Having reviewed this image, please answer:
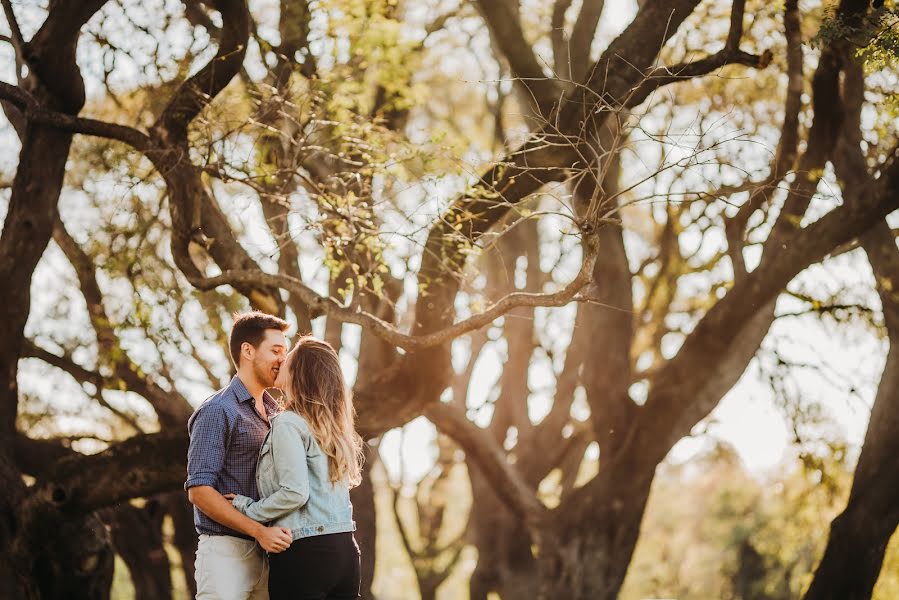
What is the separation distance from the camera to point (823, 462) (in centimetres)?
1277

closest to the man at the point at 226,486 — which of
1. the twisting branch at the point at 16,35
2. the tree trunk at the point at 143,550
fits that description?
the twisting branch at the point at 16,35

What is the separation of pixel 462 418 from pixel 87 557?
13.6 ft

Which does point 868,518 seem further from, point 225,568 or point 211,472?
point 211,472

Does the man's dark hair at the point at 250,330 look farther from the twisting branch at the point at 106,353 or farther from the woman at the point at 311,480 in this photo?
the twisting branch at the point at 106,353

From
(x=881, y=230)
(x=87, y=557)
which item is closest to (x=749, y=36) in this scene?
(x=881, y=230)

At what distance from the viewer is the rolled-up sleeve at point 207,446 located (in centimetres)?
470

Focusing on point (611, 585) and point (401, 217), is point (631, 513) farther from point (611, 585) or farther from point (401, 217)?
point (401, 217)

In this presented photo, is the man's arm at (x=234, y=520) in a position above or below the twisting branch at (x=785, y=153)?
below

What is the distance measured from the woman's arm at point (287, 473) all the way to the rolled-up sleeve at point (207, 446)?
1.30 ft

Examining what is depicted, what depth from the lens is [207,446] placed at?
15.6 ft

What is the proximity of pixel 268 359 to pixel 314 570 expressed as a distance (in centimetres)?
116

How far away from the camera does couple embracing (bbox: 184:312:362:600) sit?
439 centimetres

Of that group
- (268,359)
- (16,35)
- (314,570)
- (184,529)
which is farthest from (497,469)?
(314,570)

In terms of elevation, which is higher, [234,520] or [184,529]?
[184,529]
